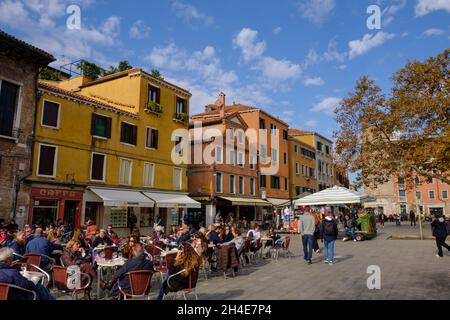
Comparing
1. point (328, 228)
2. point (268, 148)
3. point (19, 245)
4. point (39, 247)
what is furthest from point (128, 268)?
point (268, 148)

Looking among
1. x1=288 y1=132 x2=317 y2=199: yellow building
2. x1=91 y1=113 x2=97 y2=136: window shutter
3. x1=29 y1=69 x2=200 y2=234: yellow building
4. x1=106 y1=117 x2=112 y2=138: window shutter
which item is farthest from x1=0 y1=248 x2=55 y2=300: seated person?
x1=288 y1=132 x2=317 y2=199: yellow building

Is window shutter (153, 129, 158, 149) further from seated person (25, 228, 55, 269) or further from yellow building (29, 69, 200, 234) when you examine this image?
seated person (25, 228, 55, 269)

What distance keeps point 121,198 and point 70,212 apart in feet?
9.53

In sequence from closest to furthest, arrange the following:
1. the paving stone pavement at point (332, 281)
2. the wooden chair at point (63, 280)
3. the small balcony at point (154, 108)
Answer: the wooden chair at point (63, 280), the paving stone pavement at point (332, 281), the small balcony at point (154, 108)

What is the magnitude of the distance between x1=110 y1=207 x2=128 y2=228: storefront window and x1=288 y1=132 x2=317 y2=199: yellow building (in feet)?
82.4

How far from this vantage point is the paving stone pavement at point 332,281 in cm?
716

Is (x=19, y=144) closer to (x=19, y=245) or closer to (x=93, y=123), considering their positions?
(x=93, y=123)

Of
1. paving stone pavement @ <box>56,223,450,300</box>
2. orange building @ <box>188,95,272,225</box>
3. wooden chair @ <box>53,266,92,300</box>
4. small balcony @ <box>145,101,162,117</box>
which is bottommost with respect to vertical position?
paving stone pavement @ <box>56,223,450,300</box>

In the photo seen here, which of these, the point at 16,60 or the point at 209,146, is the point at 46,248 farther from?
the point at 209,146

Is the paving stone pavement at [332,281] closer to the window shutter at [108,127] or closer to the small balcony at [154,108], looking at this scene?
the window shutter at [108,127]

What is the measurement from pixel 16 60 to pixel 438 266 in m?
19.7

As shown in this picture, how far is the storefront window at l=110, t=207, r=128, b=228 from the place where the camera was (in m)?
22.1

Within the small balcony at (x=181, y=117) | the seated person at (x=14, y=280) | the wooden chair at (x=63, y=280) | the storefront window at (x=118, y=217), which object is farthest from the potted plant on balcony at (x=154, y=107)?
the seated person at (x=14, y=280)

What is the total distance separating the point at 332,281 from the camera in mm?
8477
